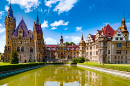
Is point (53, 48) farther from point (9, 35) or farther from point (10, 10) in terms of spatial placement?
point (10, 10)

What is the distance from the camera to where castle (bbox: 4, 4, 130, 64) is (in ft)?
149

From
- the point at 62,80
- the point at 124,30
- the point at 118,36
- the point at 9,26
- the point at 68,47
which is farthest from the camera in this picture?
the point at 68,47

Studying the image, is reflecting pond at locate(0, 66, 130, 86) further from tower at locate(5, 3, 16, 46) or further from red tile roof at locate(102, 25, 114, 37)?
tower at locate(5, 3, 16, 46)

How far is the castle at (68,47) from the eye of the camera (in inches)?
1785

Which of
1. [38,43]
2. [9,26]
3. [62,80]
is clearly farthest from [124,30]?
[9,26]

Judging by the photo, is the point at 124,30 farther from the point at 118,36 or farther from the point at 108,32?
the point at 108,32

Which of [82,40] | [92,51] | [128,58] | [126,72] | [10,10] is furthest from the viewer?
[82,40]

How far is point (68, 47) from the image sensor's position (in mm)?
82312

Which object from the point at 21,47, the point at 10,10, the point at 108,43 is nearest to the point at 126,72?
the point at 108,43

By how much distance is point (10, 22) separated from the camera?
6284 cm

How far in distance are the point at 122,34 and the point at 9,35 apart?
190ft

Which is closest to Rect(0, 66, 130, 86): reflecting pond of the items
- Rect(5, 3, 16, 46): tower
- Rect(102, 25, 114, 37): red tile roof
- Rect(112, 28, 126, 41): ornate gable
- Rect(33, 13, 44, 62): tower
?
Rect(112, 28, 126, 41): ornate gable

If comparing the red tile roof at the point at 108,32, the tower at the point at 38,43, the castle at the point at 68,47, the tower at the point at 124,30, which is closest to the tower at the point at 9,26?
the castle at the point at 68,47

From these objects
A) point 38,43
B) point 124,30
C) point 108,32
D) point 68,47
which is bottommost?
point 68,47
